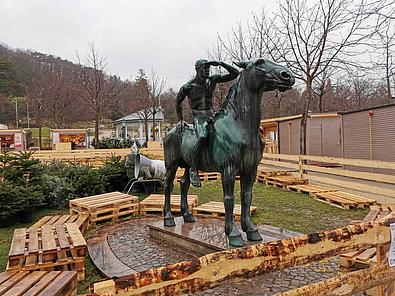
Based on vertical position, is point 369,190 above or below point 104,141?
below

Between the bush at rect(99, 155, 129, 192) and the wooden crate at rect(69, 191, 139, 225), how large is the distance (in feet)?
8.31

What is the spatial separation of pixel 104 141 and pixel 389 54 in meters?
24.6

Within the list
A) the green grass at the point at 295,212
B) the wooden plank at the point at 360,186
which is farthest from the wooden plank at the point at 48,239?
the wooden plank at the point at 360,186

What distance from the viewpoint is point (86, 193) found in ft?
34.2

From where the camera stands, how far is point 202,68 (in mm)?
5324

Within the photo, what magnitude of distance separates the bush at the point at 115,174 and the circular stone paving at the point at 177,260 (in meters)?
3.83

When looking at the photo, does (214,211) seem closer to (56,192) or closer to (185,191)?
(185,191)

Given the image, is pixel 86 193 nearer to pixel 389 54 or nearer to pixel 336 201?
pixel 336 201

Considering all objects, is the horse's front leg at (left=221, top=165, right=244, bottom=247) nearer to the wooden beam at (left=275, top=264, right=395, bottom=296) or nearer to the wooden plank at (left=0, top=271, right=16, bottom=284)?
the wooden beam at (left=275, top=264, right=395, bottom=296)

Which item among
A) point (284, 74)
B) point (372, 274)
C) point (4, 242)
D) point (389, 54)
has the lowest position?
point (4, 242)

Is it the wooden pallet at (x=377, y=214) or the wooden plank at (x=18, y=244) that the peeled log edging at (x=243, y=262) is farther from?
the wooden pallet at (x=377, y=214)

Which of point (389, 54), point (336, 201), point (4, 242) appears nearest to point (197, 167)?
point (4, 242)

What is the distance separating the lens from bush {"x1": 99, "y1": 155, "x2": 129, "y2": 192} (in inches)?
445

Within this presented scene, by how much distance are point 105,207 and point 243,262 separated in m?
6.58
